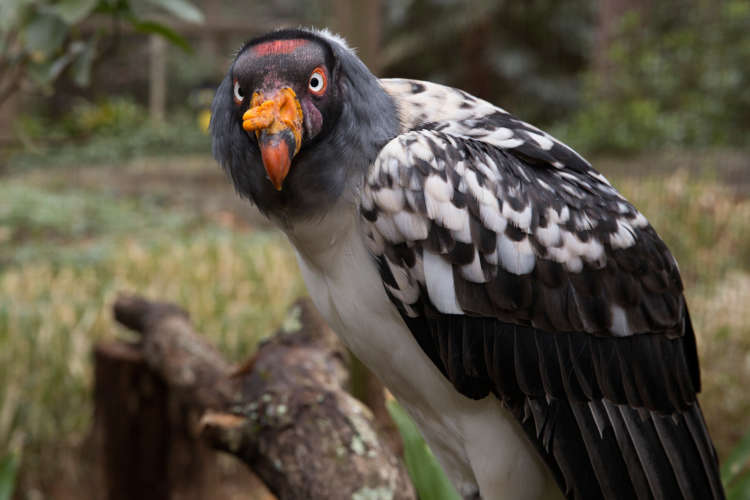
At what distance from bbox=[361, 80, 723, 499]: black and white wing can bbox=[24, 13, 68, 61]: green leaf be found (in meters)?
1.04

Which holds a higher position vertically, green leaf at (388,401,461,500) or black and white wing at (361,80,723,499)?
black and white wing at (361,80,723,499)

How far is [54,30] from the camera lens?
214cm

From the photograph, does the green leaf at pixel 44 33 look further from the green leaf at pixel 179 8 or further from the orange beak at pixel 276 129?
the orange beak at pixel 276 129

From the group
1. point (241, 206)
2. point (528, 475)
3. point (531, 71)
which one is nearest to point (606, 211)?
point (528, 475)

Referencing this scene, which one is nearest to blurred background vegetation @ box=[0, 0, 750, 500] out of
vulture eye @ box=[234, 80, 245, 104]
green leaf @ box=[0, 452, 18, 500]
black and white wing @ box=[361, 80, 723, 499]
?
green leaf @ box=[0, 452, 18, 500]

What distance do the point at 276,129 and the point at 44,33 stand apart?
1.09 m

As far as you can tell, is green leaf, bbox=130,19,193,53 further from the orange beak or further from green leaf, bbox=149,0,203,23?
the orange beak

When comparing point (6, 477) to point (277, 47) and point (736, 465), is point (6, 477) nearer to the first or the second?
point (277, 47)

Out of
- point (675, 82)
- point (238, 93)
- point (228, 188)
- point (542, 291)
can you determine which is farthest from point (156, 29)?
point (228, 188)

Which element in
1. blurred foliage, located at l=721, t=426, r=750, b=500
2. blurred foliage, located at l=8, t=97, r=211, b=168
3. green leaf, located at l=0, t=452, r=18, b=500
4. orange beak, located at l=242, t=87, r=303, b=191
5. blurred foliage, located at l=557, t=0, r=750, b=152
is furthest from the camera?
blurred foliage, located at l=8, t=97, r=211, b=168

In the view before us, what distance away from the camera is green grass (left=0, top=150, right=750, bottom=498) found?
3781mm

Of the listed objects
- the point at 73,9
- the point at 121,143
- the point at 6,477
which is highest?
the point at 73,9

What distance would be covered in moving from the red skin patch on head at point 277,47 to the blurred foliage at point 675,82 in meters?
4.90

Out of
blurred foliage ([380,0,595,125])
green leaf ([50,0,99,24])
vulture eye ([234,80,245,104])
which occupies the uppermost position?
green leaf ([50,0,99,24])
